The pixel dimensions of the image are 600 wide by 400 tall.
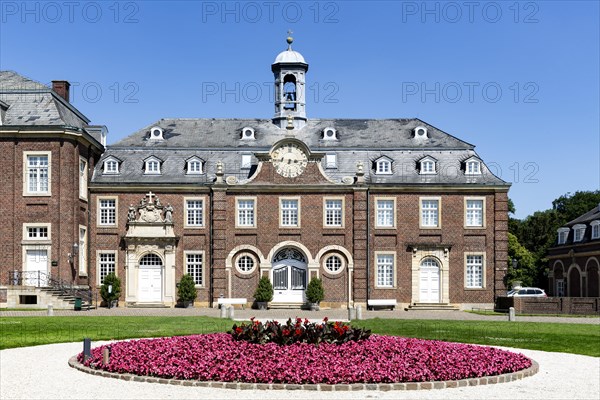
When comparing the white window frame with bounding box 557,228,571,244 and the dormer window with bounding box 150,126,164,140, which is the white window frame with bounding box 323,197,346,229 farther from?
the white window frame with bounding box 557,228,571,244

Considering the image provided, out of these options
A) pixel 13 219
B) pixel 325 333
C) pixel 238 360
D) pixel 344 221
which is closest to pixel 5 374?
pixel 238 360

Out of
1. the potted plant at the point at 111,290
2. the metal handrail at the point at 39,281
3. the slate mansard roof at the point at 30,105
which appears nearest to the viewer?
the metal handrail at the point at 39,281

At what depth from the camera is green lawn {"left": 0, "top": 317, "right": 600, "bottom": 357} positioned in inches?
848

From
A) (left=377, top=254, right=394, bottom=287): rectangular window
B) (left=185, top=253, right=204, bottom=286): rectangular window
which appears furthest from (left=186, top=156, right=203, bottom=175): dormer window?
(left=377, top=254, right=394, bottom=287): rectangular window

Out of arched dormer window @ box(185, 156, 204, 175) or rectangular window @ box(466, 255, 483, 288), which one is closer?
rectangular window @ box(466, 255, 483, 288)

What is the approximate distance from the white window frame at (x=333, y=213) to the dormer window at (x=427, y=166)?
15.4 ft

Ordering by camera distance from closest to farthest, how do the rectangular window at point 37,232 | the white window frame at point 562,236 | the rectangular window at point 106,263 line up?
1. the rectangular window at point 37,232
2. the rectangular window at point 106,263
3. the white window frame at point 562,236

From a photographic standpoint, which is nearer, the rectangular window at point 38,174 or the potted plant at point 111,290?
the rectangular window at point 38,174

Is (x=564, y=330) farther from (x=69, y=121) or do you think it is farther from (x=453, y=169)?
(x=69, y=121)

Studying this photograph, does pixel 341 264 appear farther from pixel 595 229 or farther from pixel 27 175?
pixel 595 229

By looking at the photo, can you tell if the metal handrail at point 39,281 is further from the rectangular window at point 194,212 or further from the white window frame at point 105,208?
the rectangular window at point 194,212

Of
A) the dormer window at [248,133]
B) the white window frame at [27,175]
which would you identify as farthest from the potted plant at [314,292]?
the white window frame at [27,175]

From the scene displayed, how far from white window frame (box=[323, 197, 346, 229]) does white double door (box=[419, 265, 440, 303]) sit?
16.6ft

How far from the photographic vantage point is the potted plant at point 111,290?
41.5 m
